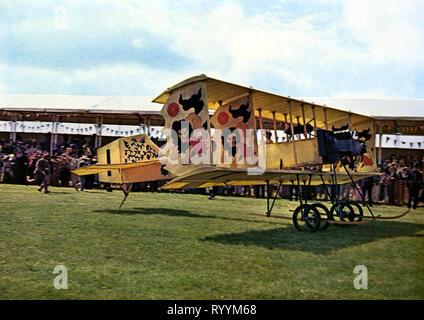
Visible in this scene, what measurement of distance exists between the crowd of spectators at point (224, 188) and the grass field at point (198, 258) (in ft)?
25.8

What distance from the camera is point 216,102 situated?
26.0 feet

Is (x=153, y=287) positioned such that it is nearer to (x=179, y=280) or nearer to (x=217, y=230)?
(x=179, y=280)

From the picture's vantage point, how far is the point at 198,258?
194 inches

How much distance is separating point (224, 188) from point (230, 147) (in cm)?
1247

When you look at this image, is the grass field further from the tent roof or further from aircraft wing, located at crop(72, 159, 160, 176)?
the tent roof

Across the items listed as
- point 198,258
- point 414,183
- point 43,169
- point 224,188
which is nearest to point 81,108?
point 43,169

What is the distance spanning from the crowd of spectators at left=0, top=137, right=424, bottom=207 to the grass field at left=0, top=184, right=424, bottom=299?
7.87 meters

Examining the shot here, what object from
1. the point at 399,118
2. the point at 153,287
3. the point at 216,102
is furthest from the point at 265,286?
the point at 399,118

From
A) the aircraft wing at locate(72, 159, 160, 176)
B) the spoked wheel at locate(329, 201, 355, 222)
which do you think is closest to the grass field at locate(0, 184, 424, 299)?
the spoked wheel at locate(329, 201, 355, 222)

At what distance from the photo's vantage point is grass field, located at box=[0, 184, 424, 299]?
3.61m

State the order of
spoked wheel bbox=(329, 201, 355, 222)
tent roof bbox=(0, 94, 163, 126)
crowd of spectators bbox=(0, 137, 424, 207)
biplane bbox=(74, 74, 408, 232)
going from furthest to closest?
1. tent roof bbox=(0, 94, 163, 126)
2. crowd of spectators bbox=(0, 137, 424, 207)
3. spoked wheel bbox=(329, 201, 355, 222)
4. biplane bbox=(74, 74, 408, 232)

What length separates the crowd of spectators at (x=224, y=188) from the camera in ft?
51.2

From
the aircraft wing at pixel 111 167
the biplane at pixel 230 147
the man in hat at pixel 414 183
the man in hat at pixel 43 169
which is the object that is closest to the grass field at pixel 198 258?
the biplane at pixel 230 147
